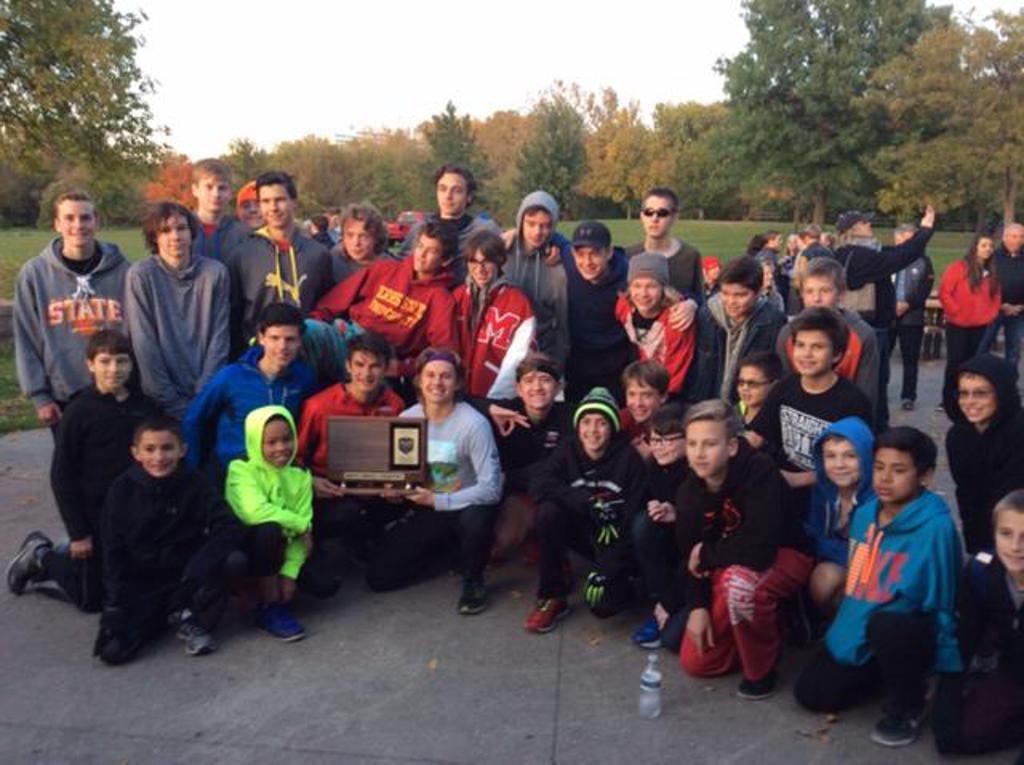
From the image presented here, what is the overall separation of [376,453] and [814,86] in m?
38.8

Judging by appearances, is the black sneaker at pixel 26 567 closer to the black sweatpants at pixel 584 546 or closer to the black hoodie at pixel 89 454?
the black hoodie at pixel 89 454

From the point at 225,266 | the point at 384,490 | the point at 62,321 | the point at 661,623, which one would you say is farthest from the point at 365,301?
the point at 661,623

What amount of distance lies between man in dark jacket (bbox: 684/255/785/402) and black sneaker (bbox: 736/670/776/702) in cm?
189

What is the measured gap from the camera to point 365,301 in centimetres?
580

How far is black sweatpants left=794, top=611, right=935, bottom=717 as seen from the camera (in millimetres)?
3691

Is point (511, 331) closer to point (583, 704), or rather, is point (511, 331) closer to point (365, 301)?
point (365, 301)

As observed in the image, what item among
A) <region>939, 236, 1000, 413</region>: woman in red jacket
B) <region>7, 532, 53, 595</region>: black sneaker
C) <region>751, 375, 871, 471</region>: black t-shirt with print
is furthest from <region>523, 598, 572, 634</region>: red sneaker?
<region>939, 236, 1000, 413</region>: woman in red jacket

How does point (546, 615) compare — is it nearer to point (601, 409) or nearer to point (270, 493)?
point (601, 409)

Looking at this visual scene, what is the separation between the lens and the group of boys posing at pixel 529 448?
3.95m

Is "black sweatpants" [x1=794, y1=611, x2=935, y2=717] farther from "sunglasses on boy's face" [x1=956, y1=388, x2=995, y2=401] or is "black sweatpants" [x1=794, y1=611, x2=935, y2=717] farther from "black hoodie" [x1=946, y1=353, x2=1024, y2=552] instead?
"sunglasses on boy's face" [x1=956, y1=388, x2=995, y2=401]

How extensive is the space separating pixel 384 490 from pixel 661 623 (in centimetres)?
164

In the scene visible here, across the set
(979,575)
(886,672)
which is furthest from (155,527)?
(979,575)

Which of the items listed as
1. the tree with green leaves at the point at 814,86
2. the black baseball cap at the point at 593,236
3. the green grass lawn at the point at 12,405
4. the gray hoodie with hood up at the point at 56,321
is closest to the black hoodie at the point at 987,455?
the black baseball cap at the point at 593,236

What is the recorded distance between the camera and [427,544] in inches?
207
